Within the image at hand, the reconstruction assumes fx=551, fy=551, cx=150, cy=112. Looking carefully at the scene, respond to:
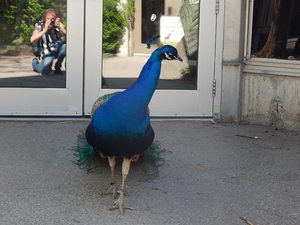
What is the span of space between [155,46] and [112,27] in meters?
0.61

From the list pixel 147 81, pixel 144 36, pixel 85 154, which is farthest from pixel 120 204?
pixel 144 36

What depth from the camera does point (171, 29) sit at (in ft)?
23.6

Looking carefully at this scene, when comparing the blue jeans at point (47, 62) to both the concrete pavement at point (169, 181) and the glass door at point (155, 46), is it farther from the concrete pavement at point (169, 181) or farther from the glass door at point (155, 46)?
the concrete pavement at point (169, 181)

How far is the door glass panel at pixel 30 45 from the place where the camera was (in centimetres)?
690

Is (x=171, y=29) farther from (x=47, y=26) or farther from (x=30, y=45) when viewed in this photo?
(x=30, y=45)

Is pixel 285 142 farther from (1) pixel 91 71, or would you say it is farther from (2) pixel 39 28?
(2) pixel 39 28

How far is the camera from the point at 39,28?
6.99 metres

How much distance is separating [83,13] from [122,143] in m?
3.33

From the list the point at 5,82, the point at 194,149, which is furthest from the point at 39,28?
the point at 194,149

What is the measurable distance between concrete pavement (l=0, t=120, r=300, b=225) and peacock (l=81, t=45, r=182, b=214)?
37 centimetres

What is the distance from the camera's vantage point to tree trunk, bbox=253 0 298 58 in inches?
277

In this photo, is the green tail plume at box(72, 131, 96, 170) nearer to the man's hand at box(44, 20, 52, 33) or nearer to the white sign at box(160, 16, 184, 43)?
the man's hand at box(44, 20, 52, 33)

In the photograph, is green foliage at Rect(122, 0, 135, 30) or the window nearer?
the window

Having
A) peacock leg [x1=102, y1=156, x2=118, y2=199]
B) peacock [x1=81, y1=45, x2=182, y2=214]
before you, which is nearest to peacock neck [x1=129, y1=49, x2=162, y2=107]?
peacock [x1=81, y1=45, x2=182, y2=214]
